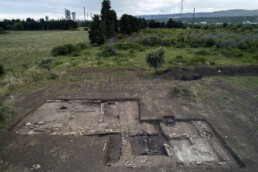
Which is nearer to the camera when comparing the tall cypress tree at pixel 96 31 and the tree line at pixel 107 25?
the tall cypress tree at pixel 96 31

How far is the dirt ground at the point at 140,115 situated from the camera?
571 cm

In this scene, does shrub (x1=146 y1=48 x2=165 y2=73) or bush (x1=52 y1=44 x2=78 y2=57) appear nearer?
shrub (x1=146 y1=48 x2=165 y2=73)

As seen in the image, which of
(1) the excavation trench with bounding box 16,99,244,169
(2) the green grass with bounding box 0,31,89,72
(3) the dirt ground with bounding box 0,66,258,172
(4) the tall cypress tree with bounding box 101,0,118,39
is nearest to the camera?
(3) the dirt ground with bounding box 0,66,258,172

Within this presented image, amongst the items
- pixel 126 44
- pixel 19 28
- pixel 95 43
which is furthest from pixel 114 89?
pixel 19 28

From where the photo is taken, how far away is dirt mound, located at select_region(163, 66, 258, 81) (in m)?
13.8

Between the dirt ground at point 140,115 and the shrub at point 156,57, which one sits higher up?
the shrub at point 156,57

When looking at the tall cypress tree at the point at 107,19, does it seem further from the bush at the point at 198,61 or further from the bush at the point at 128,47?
the bush at the point at 198,61

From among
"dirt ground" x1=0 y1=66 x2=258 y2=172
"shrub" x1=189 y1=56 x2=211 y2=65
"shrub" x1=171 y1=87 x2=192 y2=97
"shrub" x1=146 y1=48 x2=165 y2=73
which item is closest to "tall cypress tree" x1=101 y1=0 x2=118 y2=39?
"dirt ground" x1=0 y1=66 x2=258 y2=172

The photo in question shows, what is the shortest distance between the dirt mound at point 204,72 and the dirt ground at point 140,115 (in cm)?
85

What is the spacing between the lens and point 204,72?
14.5 meters

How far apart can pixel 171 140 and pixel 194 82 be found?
7.27 meters

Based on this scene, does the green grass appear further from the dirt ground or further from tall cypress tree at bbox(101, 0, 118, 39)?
the dirt ground

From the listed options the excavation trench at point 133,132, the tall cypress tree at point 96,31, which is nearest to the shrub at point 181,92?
the excavation trench at point 133,132

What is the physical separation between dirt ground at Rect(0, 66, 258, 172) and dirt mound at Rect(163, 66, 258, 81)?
0.85 m
